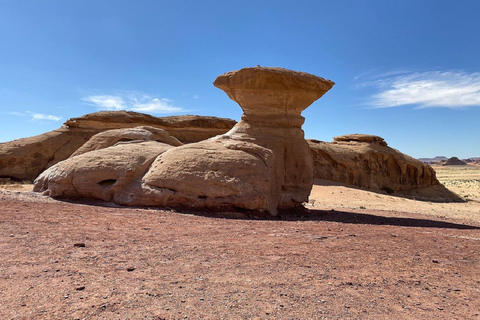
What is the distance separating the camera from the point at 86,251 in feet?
13.7

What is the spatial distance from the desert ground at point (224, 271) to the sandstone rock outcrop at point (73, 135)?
46.8 ft

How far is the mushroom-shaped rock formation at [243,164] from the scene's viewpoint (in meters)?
7.92

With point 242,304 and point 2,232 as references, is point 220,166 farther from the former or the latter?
point 242,304

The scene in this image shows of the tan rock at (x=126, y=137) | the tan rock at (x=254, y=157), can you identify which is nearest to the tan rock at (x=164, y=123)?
the tan rock at (x=126, y=137)

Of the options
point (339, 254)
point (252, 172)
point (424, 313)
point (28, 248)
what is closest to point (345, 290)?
point (424, 313)

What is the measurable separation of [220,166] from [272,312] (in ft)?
17.9

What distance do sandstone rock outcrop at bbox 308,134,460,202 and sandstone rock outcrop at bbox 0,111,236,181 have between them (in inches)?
257

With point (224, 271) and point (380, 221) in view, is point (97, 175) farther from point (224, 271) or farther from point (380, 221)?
point (380, 221)

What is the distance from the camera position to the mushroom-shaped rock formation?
792 centimetres

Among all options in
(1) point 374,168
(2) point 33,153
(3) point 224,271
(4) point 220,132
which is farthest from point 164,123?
(3) point 224,271

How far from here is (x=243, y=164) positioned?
8172 mm

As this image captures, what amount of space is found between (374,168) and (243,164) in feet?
56.3

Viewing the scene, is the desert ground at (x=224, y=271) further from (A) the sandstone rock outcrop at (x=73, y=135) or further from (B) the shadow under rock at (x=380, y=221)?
(A) the sandstone rock outcrop at (x=73, y=135)

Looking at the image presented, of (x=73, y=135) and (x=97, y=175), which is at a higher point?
(x=73, y=135)
